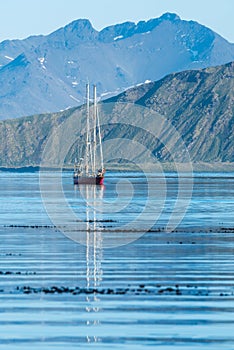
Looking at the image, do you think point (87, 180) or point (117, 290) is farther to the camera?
point (87, 180)

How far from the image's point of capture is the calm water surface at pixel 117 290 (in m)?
24.1

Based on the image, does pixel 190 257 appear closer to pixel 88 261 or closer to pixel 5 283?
pixel 88 261

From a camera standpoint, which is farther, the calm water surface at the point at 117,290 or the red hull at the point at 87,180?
the red hull at the point at 87,180

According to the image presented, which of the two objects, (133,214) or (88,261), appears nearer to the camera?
(88,261)

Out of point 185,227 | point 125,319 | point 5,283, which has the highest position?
point 185,227

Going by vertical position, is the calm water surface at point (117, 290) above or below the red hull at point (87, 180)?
below

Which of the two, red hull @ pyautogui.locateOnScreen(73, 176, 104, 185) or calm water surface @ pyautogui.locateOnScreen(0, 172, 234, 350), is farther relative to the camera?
red hull @ pyautogui.locateOnScreen(73, 176, 104, 185)

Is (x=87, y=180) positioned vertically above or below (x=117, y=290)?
above

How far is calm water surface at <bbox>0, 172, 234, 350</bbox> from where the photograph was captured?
24.1m

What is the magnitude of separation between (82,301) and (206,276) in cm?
709

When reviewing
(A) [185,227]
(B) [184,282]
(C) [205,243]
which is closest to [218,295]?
(B) [184,282]

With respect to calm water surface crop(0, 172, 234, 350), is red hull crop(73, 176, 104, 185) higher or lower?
higher

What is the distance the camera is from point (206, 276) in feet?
115

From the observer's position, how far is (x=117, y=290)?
103ft
